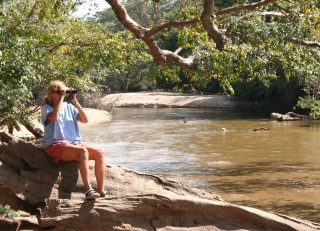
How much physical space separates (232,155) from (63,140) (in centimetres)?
1229

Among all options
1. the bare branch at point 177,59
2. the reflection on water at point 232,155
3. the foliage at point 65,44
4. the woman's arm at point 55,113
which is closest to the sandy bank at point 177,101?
the reflection on water at point 232,155

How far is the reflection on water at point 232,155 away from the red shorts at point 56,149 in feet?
15.0

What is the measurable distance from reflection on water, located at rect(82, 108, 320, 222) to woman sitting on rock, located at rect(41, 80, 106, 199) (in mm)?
4304

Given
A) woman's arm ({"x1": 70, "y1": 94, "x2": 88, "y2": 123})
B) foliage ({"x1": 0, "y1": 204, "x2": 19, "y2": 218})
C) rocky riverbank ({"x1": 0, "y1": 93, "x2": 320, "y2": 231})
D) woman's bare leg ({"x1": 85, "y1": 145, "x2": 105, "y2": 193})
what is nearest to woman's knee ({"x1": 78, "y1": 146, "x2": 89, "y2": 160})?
woman's bare leg ({"x1": 85, "y1": 145, "x2": 105, "y2": 193})

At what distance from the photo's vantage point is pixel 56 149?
20.3ft

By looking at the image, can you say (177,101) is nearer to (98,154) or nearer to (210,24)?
(210,24)

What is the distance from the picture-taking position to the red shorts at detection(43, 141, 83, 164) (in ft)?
20.2

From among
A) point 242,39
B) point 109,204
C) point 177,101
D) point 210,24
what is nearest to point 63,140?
point 109,204

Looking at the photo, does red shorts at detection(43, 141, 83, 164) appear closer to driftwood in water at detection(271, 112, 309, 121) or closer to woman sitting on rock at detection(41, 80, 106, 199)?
woman sitting on rock at detection(41, 80, 106, 199)

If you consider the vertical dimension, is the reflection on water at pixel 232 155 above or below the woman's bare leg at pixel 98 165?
below

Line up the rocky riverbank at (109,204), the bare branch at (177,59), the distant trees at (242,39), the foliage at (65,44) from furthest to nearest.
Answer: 1. the foliage at (65,44)
2. the bare branch at (177,59)
3. the distant trees at (242,39)
4. the rocky riverbank at (109,204)

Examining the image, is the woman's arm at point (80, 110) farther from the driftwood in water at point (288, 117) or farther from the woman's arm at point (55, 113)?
the driftwood in water at point (288, 117)

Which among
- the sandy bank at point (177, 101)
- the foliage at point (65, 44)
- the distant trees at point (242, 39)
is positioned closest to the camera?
the distant trees at point (242, 39)

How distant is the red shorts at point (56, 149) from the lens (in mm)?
6155
